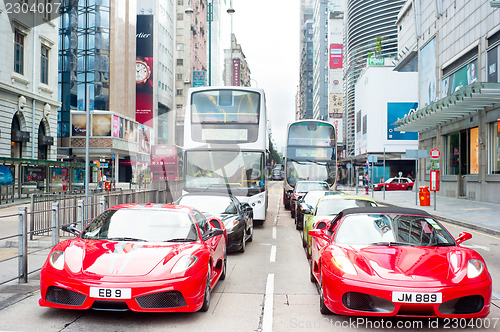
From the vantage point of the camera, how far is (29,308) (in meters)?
5.36

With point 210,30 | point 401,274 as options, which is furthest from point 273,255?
point 210,30

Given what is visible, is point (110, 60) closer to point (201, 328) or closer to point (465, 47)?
point (465, 47)

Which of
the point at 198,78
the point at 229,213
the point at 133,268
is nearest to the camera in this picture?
the point at 133,268

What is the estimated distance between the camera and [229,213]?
33.2 ft

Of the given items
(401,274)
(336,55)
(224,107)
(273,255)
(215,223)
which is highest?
(336,55)

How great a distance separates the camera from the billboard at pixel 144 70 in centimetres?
7319

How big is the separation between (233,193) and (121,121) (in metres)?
50.5

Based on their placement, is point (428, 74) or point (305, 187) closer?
point (305, 187)

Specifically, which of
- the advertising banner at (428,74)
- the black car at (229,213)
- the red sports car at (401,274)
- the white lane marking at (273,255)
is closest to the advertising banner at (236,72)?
the advertising banner at (428,74)

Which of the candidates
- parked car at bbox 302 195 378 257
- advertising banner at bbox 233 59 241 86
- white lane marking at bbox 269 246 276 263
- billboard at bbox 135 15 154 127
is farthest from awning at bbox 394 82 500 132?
advertising banner at bbox 233 59 241 86

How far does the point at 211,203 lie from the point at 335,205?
2836 millimetres

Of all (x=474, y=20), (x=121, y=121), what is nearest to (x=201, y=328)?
(x=474, y=20)

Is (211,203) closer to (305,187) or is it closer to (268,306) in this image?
(268,306)

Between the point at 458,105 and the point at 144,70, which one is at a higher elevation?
the point at 144,70
